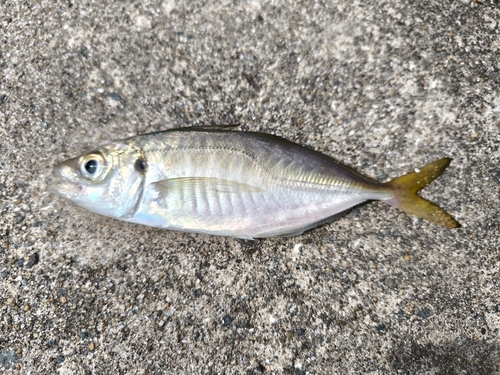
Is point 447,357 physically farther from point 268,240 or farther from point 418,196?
point 268,240

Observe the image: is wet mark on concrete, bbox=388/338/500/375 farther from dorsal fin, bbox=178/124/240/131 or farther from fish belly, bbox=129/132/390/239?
dorsal fin, bbox=178/124/240/131

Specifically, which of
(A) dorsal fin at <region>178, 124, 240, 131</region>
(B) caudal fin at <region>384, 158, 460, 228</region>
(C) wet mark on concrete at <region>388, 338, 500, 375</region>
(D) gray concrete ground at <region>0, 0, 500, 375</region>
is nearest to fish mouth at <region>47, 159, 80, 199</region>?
(D) gray concrete ground at <region>0, 0, 500, 375</region>

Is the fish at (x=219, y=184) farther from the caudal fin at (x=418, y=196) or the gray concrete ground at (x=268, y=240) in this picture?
the gray concrete ground at (x=268, y=240)

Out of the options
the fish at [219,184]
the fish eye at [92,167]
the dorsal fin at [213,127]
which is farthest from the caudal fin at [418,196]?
the fish eye at [92,167]

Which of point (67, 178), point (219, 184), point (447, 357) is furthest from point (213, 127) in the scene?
point (447, 357)

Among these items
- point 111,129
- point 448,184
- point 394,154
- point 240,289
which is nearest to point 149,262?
point 240,289

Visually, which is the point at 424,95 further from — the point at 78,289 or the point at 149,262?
the point at 78,289
